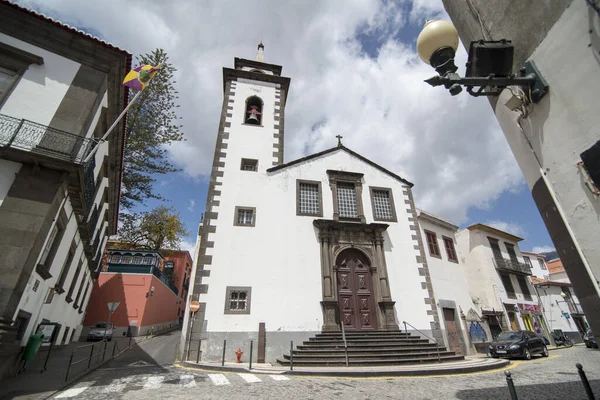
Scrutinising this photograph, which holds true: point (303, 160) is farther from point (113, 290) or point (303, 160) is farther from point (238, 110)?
point (113, 290)

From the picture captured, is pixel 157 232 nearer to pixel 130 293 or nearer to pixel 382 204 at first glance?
pixel 130 293

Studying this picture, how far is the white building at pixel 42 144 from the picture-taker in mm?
7012

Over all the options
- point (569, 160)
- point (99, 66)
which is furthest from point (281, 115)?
point (569, 160)

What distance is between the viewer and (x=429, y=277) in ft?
47.6

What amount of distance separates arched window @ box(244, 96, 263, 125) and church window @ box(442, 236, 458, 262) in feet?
44.9

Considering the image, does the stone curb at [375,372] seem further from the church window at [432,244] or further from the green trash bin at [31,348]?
the church window at [432,244]

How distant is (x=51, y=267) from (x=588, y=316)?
42.8ft

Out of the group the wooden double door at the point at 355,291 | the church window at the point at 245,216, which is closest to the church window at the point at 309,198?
the church window at the point at 245,216

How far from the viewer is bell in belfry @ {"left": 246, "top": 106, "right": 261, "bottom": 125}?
58.1ft

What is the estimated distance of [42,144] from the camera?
788 cm

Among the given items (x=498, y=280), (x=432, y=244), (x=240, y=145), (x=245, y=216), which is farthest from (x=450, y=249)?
(x=240, y=145)

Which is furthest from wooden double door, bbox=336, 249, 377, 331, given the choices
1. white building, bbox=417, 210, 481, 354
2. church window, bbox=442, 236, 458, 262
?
church window, bbox=442, 236, 458, 262

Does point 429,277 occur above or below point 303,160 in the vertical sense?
below

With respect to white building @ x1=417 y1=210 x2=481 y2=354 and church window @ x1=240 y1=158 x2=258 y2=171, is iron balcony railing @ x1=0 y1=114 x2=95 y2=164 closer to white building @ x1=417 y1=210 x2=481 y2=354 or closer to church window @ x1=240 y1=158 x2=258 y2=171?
church window @ x1=240 y1=158 x2=258 y2=171
